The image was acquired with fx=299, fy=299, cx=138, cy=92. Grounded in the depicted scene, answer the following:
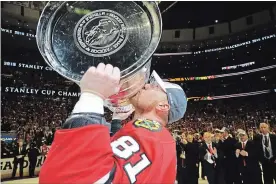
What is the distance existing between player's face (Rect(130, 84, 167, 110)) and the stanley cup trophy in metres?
0.21

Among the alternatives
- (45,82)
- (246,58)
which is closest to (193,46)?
(246,58)

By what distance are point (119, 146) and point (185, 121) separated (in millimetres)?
20525

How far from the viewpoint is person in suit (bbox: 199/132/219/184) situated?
639cm

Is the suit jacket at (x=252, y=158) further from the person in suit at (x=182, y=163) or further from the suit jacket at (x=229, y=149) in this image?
the person in suit at (x=182, y=163)

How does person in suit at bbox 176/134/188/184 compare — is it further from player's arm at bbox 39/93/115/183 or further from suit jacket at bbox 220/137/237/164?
player's arm at bbox 39/93/115/183

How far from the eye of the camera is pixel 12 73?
18.5 meters

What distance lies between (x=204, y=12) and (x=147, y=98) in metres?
23.4

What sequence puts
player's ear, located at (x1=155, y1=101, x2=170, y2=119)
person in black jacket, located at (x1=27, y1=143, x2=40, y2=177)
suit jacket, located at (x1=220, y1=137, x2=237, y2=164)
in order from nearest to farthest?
player's ear, located at (x1=155, y1=101, x2=170, y2=119)
suit jacket, located at (x1=220, y1=137, x2=237, y2=164)
person in black jacket, located at (x1=27, y1=143, x2=40, y2=177)

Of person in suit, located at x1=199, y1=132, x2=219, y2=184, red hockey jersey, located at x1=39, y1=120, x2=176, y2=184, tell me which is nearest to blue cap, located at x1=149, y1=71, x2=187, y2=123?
red hockey jersey, located at x1=39, y1=120, x2=176, y2=184

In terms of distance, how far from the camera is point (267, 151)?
17.2 feet

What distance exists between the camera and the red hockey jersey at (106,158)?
63cm

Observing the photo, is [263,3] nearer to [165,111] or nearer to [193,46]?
[193,46]

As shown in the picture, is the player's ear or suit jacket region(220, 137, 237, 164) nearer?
the player's ear

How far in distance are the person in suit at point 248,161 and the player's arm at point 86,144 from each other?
17.4 feet
